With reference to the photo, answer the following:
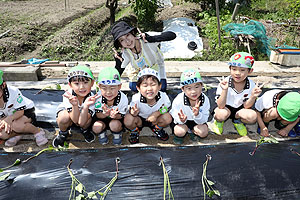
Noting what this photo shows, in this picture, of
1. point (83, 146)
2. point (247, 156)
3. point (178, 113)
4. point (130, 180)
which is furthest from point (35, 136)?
point (247, 156)

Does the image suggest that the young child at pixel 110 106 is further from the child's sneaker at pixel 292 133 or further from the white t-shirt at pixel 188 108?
the child's sneaker at pixel 292 133

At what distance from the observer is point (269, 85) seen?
14.8 feet

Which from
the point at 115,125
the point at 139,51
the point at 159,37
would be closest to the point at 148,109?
the point at 115,125

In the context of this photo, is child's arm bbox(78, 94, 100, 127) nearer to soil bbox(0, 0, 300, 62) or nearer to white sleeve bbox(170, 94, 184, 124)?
white sleeve bbox(170, 94, 184, 124)

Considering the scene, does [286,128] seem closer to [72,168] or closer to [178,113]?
[178,113]

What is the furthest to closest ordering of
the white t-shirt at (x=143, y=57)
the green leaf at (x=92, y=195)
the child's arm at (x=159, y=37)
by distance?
the white t-shirt at (x=143, y=57) → the child's arm at (x=159, y=37) → the green leaf at (x=92, y=195)

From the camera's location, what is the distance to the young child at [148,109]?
2793 mm

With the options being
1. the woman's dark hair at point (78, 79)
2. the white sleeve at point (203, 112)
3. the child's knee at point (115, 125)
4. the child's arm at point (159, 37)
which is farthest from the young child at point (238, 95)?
the woman's dark hair at point (78, 79)

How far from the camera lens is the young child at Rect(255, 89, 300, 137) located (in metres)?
2.81

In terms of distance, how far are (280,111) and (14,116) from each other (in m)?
3.41

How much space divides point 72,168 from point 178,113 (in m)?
1.34

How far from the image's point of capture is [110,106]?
299 cm

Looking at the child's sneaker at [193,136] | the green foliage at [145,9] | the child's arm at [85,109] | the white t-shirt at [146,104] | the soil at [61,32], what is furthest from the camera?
the green foliage at [145,9]

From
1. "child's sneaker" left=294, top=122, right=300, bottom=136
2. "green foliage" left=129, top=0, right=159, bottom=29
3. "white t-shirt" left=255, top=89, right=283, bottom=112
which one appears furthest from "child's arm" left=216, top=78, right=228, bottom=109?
"green foliage" left=129, top=0, right=159, bottom=29
